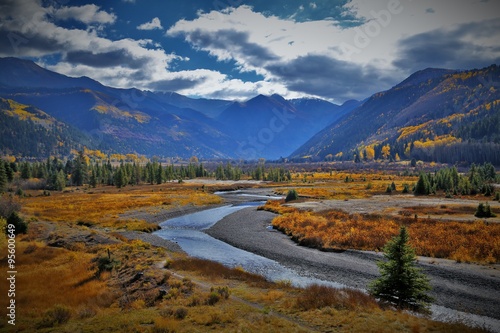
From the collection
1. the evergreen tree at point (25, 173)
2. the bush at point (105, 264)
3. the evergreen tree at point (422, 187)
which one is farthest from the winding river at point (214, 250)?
the evergreen tree at point (25, 173)

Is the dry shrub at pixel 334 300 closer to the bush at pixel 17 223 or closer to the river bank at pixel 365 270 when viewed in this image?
the river bank at pixel 365 270

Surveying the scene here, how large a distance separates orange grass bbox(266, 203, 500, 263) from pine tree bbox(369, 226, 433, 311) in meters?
16.4

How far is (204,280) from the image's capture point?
2906cm

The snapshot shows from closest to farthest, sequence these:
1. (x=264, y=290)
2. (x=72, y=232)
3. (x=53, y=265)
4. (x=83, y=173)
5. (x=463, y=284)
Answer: (x=264, y=290), (x=463, y=284), (x=53, y=265), (x=72, y=232), (x=83, y=173)

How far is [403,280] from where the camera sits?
71.2ft

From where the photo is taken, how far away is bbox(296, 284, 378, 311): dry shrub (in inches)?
834

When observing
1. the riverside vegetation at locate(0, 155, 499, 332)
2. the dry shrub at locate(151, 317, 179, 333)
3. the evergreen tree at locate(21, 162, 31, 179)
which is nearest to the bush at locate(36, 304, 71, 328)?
the riverside vegetation at locate(0, 155, 499, 332)

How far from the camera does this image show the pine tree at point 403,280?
21.5 metres

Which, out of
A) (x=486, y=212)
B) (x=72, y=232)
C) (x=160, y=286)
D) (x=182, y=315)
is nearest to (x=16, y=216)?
(x=72, y=232)

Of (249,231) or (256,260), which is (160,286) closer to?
(256,260)

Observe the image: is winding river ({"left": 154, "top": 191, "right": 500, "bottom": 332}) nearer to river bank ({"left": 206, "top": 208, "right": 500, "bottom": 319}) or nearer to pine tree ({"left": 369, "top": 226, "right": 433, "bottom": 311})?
river bank ({"left": 206, "top": 208, "right": 500, "bottom": 319})

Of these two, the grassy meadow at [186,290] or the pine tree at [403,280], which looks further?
→ the pine tree at [403,280]

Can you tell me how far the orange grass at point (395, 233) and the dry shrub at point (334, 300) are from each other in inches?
733

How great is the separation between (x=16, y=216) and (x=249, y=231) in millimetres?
37124
